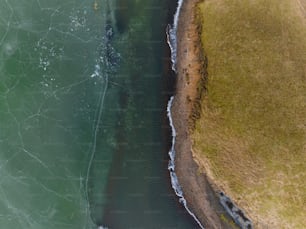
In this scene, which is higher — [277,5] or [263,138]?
[277,5]

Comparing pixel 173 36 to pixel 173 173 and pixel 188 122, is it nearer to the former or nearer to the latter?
pixel 188 122

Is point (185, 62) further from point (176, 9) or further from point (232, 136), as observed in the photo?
point (232, 136)

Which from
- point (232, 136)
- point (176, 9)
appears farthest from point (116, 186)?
point (176, 9)

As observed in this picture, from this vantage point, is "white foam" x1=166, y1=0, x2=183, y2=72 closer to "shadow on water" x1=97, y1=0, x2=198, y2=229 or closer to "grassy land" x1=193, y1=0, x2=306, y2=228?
"shadow on water" x1=97, y1=0, x2=198, y2=229

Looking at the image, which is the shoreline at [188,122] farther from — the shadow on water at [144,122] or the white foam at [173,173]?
the shadow on water at [144,122]

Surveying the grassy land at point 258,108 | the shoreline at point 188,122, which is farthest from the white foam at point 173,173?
the grassy land at point 258,108

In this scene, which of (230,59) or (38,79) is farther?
(38,79)

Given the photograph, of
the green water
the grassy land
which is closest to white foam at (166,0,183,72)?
the green water
